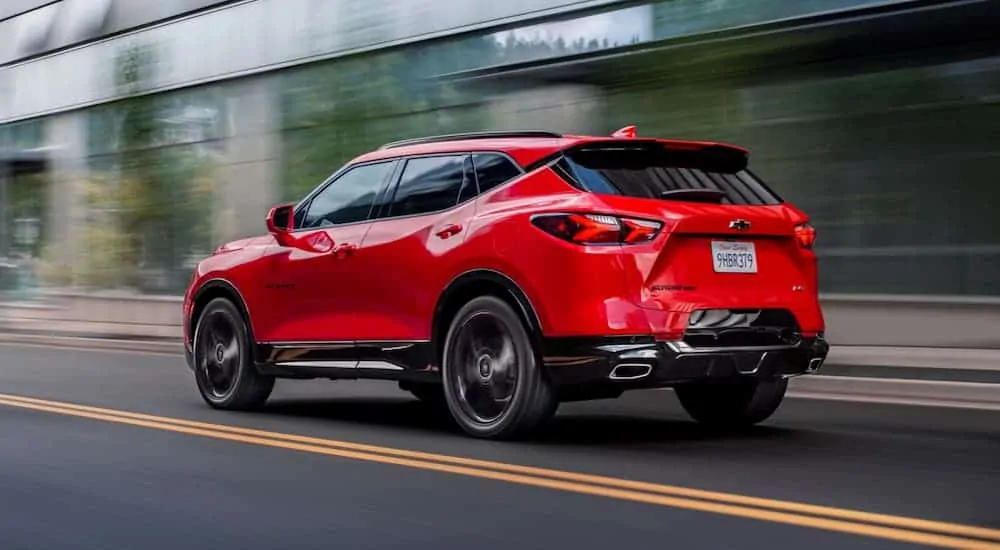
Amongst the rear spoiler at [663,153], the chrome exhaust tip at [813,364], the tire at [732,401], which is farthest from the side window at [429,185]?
the chrome exhaust tip at [813,364]

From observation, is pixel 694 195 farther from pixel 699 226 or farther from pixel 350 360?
pixel 350 360

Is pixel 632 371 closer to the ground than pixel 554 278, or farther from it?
closer to the ground

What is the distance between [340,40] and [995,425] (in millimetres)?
15864

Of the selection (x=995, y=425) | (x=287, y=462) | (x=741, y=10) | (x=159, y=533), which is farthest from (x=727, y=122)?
(x=159, y=533)

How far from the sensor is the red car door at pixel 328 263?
8484 mm

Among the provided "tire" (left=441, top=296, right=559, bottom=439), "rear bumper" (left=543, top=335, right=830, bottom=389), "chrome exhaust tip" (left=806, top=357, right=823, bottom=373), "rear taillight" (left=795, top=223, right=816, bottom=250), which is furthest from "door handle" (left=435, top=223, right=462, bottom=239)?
"chrome exhaust tip" (left=806, top=357, right=823, bottom=373)

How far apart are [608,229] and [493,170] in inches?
41.3

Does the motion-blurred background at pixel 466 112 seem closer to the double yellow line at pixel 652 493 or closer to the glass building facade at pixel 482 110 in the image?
the glass building facade at pixel 482 110

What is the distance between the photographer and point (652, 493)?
232 inches

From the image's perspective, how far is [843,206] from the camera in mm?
14938

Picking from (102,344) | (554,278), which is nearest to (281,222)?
(554,278)

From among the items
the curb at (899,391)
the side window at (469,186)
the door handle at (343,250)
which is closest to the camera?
the side window at (469,186)

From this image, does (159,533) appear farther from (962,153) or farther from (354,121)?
(354,121)

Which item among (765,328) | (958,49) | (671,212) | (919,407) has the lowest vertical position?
(919,407)
